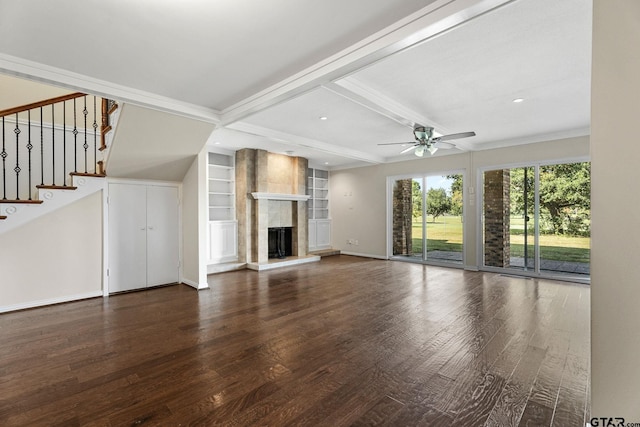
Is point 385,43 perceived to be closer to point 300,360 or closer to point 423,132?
point 423,132

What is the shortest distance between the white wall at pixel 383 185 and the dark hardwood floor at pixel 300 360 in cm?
255

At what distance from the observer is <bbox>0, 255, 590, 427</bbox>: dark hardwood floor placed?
1766 millimetres

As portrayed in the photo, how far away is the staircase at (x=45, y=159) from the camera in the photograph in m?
3.62

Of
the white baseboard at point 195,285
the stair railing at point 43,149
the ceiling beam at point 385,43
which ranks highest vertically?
the ceiling beam at point 385,43

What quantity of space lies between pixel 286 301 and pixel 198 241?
5.87 ft

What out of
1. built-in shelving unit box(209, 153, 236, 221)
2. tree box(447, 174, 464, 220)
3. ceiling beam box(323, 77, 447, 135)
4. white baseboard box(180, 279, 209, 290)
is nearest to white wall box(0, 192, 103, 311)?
white baseboard box(180, 279, 209, 290)

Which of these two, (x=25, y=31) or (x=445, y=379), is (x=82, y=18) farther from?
(x=445, y=379)

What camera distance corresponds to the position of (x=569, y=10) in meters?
2.05

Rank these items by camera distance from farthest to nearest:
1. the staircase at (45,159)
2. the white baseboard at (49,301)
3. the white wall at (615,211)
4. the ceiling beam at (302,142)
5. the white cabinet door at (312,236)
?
the white cabinet door at (312,236) < the ceiling beam at (302,142) < the staircase at (45,159) < the white baseboard at (49,301) < the white wall at (615,211)

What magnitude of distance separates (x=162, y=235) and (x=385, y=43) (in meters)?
4.43

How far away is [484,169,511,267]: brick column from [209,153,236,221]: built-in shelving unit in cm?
561

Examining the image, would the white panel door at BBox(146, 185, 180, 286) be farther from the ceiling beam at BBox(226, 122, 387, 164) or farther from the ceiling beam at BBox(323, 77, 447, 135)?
the ceiling beam at BBox(323, 77, 447, 135)

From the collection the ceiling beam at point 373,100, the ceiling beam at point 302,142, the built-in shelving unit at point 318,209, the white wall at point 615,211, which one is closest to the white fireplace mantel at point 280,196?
the built-in shelving unit at point 318,209

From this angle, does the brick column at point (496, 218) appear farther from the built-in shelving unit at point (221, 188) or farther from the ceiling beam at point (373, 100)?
the built-in shelving unit at point (221, 188)
